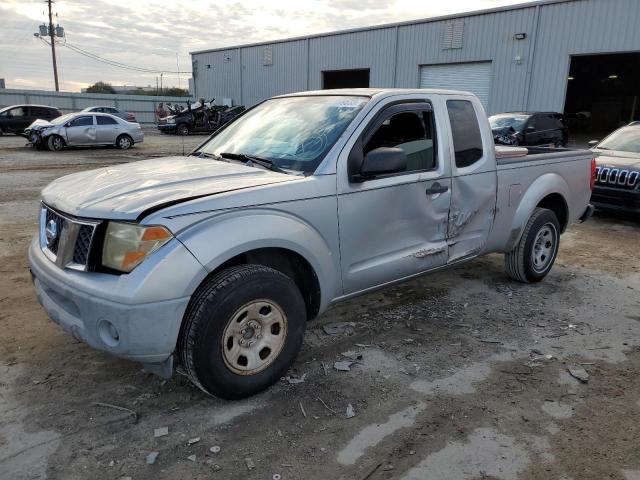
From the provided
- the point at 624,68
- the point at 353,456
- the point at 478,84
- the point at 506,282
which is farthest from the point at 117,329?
the point at 624,68

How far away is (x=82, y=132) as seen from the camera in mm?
19875

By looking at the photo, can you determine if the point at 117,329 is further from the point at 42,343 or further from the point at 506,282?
the point at 506,282

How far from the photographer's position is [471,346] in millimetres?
4016

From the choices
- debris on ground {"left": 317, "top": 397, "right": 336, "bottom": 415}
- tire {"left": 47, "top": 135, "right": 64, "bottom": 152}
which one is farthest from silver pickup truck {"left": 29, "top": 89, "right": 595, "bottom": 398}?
tire {"left": 47, "top": 135, "right": 64, "bottom": 152}

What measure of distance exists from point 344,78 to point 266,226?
3372 cm

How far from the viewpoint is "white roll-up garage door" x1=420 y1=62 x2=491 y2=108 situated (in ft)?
75.4

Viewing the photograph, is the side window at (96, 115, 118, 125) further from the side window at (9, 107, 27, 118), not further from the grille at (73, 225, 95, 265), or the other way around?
the grille at (73, 225, 95, 265)

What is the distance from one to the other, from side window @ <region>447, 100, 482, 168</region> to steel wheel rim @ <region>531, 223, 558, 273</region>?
1.36 meters

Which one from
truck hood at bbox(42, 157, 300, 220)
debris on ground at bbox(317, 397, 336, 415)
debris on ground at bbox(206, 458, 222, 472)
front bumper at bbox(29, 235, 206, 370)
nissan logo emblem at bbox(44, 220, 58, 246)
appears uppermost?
truck hood at bbox(42, 157, 300, 220)

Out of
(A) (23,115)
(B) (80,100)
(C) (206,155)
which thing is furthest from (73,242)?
(B) (80,100)

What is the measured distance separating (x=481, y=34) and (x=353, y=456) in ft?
76.7

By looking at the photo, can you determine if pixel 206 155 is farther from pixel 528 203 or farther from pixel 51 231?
pixel 528 203

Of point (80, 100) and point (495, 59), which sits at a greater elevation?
point (495, 59)

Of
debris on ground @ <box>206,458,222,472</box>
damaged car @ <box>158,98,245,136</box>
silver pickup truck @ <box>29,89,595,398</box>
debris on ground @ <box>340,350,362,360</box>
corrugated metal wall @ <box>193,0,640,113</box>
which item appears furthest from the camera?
damaged car @ <box>158,98,245,136</box>
